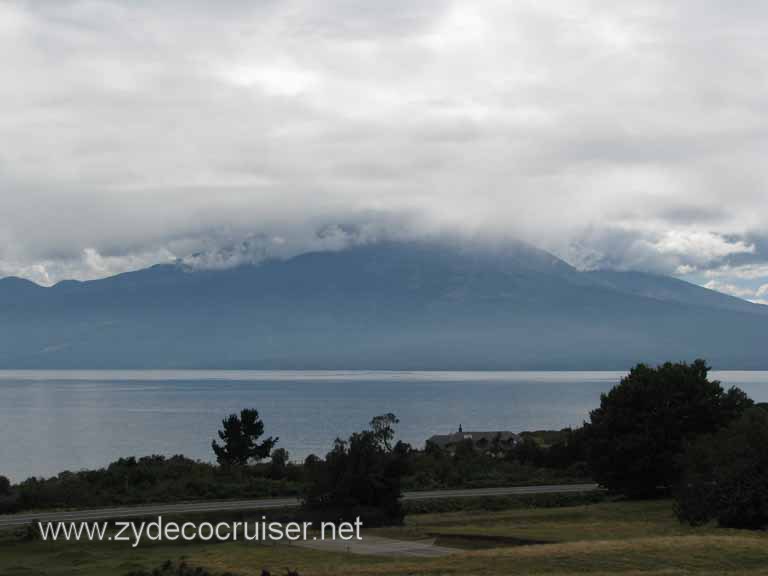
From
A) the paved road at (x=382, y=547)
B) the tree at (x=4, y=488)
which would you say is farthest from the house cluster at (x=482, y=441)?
the paved road at (x=382, y=547)

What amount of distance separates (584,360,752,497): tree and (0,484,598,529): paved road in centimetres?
287

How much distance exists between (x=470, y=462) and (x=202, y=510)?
992 inches

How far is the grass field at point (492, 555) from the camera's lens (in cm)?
2484

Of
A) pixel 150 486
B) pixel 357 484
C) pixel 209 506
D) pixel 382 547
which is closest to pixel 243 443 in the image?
pixel 150 486

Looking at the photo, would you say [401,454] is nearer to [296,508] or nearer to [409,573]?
[296,508]

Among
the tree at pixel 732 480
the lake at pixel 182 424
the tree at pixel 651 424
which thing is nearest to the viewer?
the tree at pixel 732 480

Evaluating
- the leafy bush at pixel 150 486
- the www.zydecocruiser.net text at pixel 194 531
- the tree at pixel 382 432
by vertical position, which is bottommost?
the www.zydecocruiser.net text at pixel 194 531

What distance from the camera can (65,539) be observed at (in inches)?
1286

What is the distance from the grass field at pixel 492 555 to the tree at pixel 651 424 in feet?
38.7

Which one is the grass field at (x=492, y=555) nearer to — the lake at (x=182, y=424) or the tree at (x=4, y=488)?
the tree at (x=4, y=488)

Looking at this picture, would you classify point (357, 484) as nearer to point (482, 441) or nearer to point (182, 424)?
Answer: point (482, 441)

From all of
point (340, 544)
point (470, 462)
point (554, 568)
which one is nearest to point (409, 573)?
point (554, 568)

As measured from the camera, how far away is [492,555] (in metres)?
26.2

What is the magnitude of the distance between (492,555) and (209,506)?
62.9 feet
